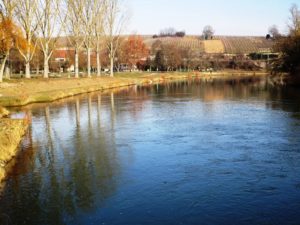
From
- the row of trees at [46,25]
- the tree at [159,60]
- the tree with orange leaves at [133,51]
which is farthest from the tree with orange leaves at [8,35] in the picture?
the tree at [159,60]

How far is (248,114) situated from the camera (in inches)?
1280

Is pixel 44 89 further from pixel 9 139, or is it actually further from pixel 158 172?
pixel 158 172

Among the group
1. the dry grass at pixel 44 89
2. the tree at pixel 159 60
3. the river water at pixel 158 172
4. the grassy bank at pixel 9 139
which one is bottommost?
the river water at pixel 158 172

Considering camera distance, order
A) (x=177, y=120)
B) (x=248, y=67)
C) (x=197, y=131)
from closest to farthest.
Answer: (x=197, y=131) < (x=177, y=120) < (x=248, y=67)

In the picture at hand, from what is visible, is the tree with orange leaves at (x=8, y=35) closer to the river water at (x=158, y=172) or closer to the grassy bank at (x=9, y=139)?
the river water at (x=158, y=172)

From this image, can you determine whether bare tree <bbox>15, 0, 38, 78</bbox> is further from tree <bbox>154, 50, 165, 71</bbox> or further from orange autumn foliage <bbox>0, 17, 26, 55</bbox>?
tree <bbox>154, 50, 165, 71</bbox>

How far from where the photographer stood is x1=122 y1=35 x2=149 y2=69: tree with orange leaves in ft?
403

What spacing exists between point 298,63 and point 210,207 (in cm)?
5852

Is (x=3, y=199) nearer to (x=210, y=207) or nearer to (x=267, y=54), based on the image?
(x=210, y=207)

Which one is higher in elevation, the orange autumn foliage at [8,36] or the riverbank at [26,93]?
the orange autumn foliage at [8,36]

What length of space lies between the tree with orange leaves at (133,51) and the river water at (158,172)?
93255mm

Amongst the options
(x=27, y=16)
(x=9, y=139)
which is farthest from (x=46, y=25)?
(x=9, y=139)

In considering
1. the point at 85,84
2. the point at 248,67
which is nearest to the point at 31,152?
the point at 85,84

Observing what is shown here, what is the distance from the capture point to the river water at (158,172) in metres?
12.8
